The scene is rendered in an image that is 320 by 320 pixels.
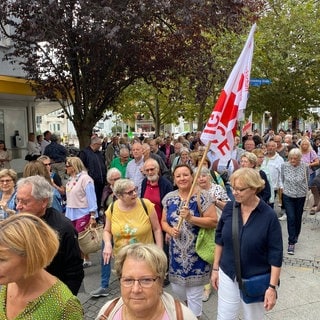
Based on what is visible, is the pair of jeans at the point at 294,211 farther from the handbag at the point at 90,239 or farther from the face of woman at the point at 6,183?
the face of woman at the point at 6,183

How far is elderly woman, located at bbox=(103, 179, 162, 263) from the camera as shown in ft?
13.1

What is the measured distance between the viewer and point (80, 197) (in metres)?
5.55

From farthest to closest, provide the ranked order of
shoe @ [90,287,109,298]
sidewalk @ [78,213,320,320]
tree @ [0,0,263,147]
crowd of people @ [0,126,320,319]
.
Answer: tree @ [0,0,263,147], shoe @ [90,287,109,298], sidewalk @ [78,213,320,320], crowd of people @ [0,126,320,319]

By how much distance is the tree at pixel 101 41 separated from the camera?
785 centimetres

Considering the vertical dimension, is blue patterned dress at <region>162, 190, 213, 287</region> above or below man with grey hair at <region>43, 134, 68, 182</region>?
below

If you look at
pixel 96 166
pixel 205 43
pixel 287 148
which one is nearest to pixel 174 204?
pixel 96 166

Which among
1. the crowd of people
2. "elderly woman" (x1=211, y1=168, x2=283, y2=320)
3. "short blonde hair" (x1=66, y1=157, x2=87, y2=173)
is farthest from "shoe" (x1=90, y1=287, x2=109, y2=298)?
"elderly woman" (x1=211, y1=168, x2=283, y2=320)

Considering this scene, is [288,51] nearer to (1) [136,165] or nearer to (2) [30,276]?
(1) [136,165]

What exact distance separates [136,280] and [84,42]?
24.3 ft

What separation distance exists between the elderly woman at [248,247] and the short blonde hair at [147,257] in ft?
3.92

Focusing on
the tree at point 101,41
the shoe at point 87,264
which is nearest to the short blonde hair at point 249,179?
the shoe at point 87,264

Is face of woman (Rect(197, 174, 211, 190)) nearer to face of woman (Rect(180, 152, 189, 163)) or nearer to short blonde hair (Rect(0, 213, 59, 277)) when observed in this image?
short blonde hair (Rect(0, 213, 59, 277))

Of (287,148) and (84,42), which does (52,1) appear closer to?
(84,42)

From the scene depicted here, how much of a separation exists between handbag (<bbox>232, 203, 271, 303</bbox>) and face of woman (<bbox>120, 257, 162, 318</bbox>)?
1220 mm
